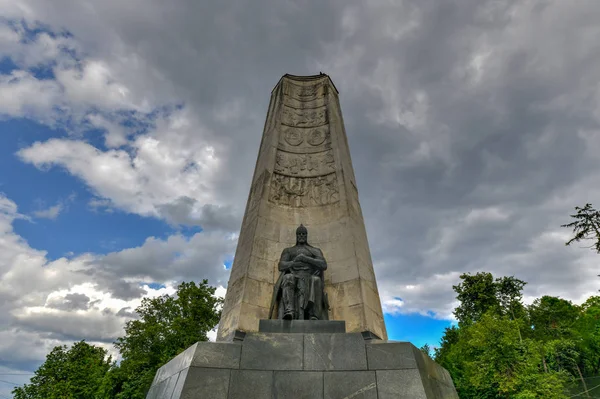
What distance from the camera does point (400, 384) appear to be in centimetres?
563

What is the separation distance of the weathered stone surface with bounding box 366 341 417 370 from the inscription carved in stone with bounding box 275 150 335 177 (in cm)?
610

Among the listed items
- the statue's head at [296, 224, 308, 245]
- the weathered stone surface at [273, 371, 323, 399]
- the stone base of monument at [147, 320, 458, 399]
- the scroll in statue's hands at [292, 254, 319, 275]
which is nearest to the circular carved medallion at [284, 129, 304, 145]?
the statue's head at [296, 224, 308, 245]

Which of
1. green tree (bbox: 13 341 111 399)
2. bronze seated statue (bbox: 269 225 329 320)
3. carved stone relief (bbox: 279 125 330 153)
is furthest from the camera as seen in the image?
green tree (bbox: 13 341 111 399)

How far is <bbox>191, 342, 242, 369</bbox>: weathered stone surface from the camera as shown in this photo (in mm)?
5742

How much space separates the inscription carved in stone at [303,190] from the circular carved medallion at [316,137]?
1.66 m

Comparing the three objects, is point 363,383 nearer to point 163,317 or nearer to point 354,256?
point 354,256

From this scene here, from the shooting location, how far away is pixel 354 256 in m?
8.93

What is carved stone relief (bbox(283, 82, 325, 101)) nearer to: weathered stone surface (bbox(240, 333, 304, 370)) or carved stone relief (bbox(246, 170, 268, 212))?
carved stone relief (bbox(246, 170, 268, 212))

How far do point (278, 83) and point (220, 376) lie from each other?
1185cm

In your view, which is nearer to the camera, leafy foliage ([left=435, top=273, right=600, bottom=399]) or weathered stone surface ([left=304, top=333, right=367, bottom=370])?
weathered stone surface ([left=304, top=333, right=367, bottom=370])

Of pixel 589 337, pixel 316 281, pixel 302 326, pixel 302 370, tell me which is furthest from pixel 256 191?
pixel 589 337

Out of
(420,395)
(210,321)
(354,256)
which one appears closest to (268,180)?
(354,256)

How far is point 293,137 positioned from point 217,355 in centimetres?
815

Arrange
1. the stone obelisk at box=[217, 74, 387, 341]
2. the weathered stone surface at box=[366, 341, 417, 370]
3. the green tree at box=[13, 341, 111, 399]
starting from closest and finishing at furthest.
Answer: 1. the weathered stone surface at box=[366, 341, 417, 370]
2. the stone obelisk at box=[217, 74, 387, 341]
3. the green tree at box=[13, 341, 111, 399]
